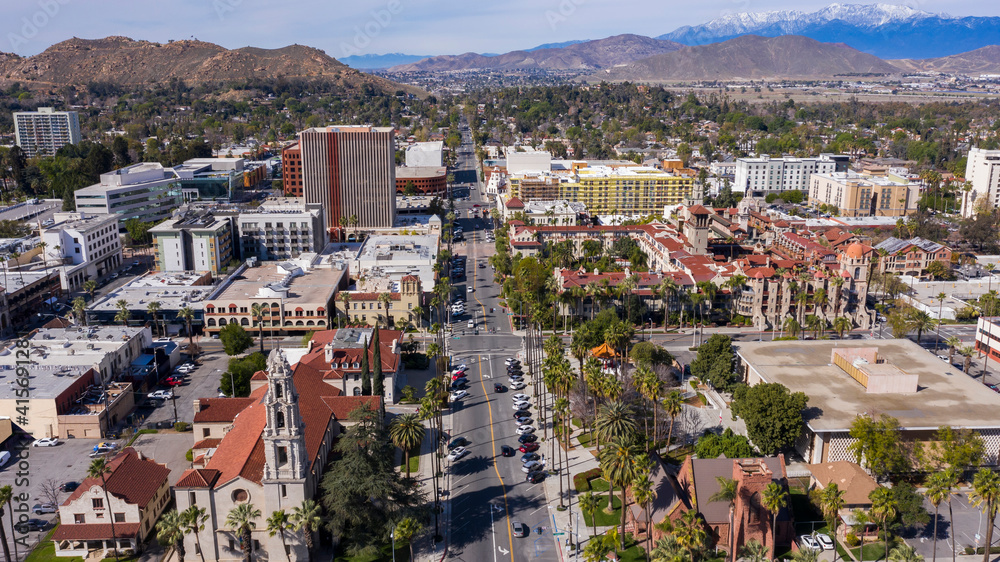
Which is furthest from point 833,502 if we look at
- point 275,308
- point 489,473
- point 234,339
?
point 275,308

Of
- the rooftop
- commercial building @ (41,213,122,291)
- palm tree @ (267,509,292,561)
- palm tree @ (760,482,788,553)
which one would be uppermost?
commercial building @ (41,213,122,291)

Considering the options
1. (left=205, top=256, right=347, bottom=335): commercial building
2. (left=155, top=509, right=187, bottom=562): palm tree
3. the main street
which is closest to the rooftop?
the main street

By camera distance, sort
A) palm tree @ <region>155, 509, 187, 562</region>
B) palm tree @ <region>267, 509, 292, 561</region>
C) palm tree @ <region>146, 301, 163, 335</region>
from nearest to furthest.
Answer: palm tree @ <region>155, 509, 187, 562</region>, palm tree @ <region>267, 509, 292, 561</region>, palm tree @ <region>146, 301, 163, 335</region>

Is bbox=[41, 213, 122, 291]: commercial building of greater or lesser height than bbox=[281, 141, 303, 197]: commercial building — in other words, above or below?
below

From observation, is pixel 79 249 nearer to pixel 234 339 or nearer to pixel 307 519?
pixel 234 339

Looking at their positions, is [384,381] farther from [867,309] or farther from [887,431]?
[867,309]

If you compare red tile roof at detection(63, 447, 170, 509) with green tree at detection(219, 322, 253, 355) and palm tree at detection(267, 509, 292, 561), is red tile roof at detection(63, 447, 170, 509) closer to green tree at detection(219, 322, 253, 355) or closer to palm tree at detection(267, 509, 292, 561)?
palm tree at detection(267, 509, 292, 561)

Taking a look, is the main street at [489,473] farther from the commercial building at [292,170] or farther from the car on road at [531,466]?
the commercial building at [292,170]
